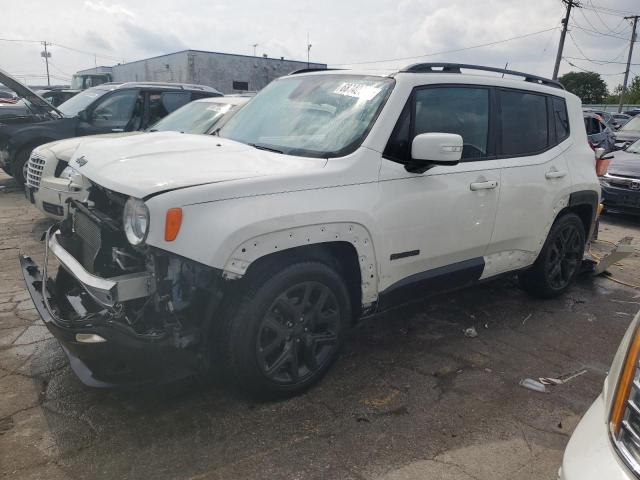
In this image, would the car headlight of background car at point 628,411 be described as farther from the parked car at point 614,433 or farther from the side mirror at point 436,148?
the side mirror at point 436,148

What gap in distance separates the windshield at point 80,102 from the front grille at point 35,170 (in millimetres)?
2725

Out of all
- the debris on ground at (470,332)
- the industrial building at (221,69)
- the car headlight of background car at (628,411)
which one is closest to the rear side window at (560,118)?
the debris on ground at (470,332)

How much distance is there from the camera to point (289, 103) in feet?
12.2

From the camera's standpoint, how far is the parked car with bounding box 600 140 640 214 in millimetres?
8398

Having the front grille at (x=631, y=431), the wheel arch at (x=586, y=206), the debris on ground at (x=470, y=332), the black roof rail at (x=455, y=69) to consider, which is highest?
the black roof rail at (x=455, y=69)

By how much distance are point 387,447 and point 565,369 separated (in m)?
1.67

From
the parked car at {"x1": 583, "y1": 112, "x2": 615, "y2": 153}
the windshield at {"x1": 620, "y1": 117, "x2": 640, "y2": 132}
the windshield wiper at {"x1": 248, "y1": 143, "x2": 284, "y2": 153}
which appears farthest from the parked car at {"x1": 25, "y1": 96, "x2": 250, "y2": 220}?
the windshield at {"x1": 620, "y1": 117, "x2": 640, "y2": 132}

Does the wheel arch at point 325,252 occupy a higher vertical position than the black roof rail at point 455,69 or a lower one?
lower

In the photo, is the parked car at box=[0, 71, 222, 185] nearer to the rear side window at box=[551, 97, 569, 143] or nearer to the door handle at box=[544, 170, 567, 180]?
the rear side window at box=[551, 97, 569, 143]

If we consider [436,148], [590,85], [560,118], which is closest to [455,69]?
[436,148]

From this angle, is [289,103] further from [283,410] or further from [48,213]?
[48,213]

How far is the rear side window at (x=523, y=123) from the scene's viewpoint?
3.99 m

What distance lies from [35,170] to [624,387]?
622 cm

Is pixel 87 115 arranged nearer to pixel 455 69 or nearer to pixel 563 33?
pixel 455 69
